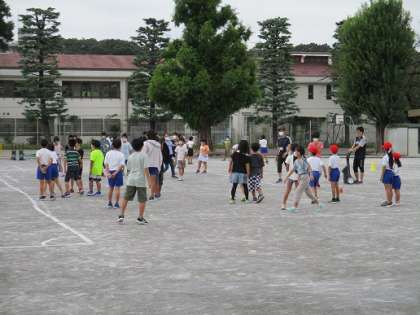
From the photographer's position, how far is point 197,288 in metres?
7.39

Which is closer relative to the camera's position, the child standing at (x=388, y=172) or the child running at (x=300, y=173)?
the child running at (x=300, y=173)

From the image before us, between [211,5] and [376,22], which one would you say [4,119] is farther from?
[376,22]

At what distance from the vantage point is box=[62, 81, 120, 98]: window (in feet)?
214

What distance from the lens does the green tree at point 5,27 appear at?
57.6m

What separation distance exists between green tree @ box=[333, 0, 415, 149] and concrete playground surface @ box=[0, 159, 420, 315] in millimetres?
36839

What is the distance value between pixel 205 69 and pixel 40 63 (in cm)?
1611

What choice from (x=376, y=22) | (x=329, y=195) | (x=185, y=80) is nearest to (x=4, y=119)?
(x=185, y=80)

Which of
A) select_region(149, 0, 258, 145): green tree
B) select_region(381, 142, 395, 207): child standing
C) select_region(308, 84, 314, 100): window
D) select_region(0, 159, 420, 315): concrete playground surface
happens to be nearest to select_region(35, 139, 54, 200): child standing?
select_region(0, 159, 420, 315): concrete playground surface

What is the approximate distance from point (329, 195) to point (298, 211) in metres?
4.03

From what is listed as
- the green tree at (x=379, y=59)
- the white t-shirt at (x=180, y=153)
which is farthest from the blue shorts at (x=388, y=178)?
the green tree at (x=379, y=59)

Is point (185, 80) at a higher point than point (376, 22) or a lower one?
lower

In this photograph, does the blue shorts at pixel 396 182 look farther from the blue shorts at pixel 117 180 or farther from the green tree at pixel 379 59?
the green tree at pixel 379 59

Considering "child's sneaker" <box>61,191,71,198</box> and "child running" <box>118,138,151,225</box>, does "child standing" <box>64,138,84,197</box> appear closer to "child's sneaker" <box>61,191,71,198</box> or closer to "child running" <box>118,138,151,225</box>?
"child's sneaker" <box>61,191,71,198</box>

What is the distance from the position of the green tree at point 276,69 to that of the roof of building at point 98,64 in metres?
8.73
